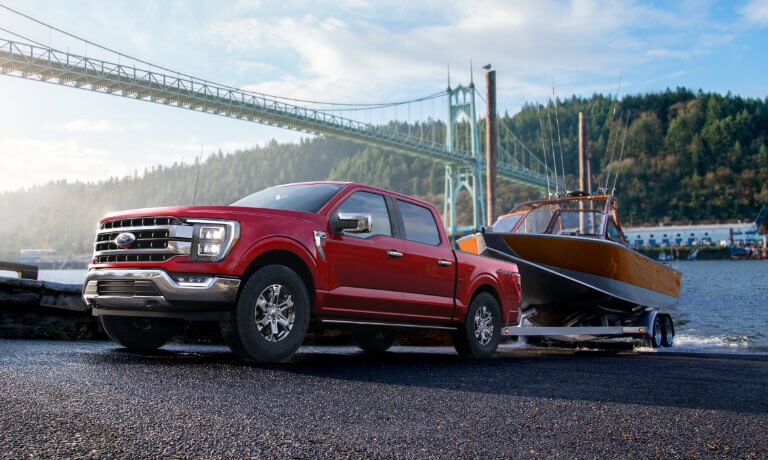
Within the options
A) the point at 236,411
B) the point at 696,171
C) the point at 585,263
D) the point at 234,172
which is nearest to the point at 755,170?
the point at 696,171

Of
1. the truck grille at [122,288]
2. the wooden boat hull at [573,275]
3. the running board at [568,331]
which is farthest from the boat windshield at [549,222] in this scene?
the truck grille at [122,288]

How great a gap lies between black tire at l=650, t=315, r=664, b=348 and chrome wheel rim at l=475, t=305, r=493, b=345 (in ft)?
16.3

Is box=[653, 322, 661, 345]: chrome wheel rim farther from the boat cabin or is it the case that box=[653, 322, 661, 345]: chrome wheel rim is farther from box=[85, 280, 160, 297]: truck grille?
box=[85, 280, 160, 297]: truck grille

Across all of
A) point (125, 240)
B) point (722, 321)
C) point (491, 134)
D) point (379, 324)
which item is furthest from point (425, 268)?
point (722, 321)

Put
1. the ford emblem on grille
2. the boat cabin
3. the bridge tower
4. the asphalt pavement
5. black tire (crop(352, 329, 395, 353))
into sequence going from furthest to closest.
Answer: the bridge tower → the boat cabin → black tire (crop(352, 329, 395, 353)) → the ford emblem on grille → the asphalt pavement

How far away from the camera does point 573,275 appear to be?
38.5ft

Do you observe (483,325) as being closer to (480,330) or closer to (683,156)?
(480,330)

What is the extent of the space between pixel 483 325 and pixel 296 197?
308 centimetres

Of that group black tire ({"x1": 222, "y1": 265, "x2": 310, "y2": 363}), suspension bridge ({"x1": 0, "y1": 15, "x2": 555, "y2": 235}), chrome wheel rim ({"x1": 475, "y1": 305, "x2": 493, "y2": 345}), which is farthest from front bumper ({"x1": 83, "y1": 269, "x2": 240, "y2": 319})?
suspension bridge ({"x1": 0, "y1": 15, "x2": 555, "y2": 235})

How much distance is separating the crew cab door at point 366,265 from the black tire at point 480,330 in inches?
53.2

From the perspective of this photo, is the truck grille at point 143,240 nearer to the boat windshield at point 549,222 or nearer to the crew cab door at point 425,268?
the crew cab door at point 425,268

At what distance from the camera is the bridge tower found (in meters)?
76.0

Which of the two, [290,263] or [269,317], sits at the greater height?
[290,263]

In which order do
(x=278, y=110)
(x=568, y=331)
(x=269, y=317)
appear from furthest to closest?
(x=278, y=110) < (x=568, y=331) < (x=269, y=317)
